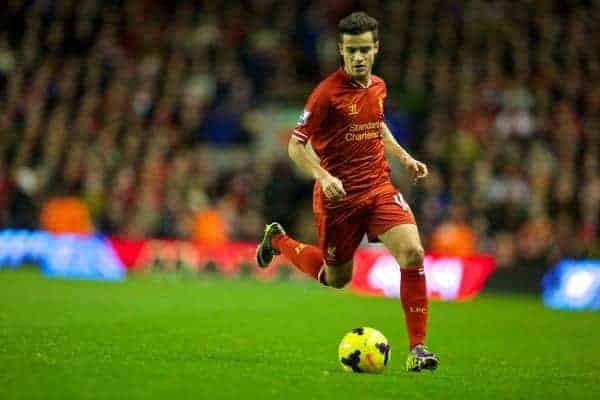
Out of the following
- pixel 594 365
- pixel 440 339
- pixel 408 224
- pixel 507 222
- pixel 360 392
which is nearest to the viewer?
pixel 360 392

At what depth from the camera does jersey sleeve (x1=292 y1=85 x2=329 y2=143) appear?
29.8 ft

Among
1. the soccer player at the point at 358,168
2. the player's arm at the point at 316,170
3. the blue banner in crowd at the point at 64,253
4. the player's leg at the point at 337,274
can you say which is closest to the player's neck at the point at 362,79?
the soccer player at the point at 358,168

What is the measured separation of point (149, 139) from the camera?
2427 centimetres

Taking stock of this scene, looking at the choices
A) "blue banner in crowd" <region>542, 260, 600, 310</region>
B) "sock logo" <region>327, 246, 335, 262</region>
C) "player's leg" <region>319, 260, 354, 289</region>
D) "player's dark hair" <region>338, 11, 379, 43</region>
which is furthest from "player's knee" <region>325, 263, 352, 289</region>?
"blue banner in crowd" <region>542, 260, 600, 310</region>

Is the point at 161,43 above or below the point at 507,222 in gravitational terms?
above

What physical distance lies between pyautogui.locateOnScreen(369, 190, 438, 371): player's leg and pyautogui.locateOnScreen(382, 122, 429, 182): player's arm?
38cm

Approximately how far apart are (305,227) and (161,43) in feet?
19.2

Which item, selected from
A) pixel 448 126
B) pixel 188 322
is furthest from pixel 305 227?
pixel 188 322

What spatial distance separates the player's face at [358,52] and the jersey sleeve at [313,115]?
0.31 metres

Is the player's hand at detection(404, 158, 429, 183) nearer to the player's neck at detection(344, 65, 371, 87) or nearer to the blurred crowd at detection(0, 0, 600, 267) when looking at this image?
the player's neck at detection(344, 65, 371, 87)

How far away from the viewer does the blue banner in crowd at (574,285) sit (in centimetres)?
1827

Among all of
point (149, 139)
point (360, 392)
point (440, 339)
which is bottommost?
point (360, 392)

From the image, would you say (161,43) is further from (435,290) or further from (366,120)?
(366,120)

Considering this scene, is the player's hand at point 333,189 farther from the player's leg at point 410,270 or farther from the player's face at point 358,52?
the player's face at point 358,52
